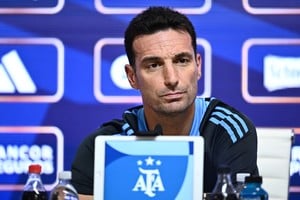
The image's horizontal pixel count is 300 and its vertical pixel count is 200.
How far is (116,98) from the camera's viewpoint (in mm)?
2486

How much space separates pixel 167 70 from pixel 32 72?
1144mm

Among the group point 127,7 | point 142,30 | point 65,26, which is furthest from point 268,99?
point 142,30

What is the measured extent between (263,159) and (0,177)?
1064mm

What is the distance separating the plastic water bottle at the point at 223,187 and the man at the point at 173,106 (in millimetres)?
242

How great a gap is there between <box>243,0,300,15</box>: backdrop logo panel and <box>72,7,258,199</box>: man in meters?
0.94

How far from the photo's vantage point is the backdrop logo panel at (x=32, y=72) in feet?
8.17

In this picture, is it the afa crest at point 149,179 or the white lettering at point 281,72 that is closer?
the afa crest at point 149,179

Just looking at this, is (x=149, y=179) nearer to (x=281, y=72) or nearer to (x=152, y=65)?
(x=152, y=65)

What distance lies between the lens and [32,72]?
250 cm

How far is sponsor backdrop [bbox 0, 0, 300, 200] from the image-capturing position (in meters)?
2.48

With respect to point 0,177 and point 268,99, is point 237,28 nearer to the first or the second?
point 268,99

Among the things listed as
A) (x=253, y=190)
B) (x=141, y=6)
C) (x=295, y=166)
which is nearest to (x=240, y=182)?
(x=253, y=190)

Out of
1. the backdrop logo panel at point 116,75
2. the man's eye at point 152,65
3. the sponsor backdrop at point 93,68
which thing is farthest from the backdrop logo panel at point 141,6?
the man's eye at point 152,65

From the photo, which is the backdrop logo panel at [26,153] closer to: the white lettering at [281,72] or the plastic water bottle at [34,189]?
the white lettering at [281,72]
